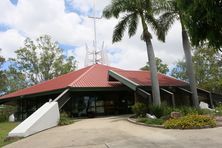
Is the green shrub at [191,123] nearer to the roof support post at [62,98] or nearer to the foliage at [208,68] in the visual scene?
the roof support post at [62,98]

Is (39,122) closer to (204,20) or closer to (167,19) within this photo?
(204,20)

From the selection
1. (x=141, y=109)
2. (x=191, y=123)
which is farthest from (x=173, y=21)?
(x=191, y=123)

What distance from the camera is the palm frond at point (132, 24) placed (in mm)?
22475

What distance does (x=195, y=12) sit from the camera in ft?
21.2

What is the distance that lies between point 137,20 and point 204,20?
645 inches

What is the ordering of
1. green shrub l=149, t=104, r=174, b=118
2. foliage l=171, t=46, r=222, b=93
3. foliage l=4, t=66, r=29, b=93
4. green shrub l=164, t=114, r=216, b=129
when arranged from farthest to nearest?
1. foliage l=4, t=66, r=29, b=93
2. foliage l=171, t=46, r=222, b=93
3. green shrub l=149, t=104, r=174, b=118
4. green shrub l=164, t=114, r=216, b=129

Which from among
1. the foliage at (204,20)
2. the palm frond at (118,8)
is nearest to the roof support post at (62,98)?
the palm frond at (118,8)

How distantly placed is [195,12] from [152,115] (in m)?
13.2

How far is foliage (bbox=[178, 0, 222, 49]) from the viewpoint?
6.05 m

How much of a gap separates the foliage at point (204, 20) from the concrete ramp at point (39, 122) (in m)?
10.6

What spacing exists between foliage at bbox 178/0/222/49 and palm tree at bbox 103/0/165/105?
554 inches

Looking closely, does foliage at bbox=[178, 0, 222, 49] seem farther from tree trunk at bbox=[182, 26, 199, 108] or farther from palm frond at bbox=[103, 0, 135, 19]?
tree trunk at bbox=[182, 26, 199, 108]

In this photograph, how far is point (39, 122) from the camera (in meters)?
15.6

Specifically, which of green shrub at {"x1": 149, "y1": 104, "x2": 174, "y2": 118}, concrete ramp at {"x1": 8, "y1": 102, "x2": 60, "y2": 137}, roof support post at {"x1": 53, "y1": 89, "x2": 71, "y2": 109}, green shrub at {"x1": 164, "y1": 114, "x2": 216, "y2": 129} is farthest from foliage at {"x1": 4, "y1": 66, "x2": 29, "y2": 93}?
green shrub at {"x1": 164, "y1": 114, "x2": 216, "y2": 129}
